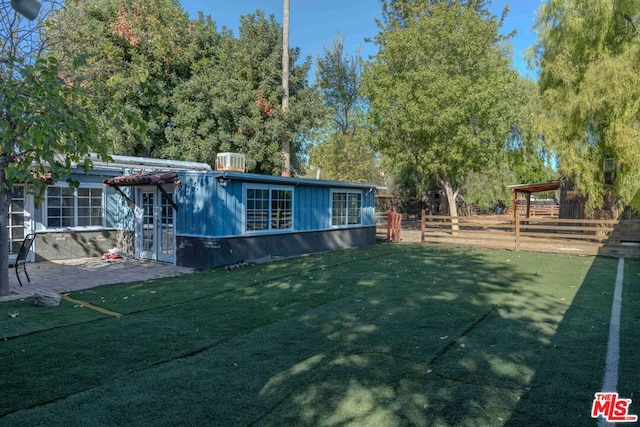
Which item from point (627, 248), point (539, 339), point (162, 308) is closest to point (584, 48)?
point (627, 248)

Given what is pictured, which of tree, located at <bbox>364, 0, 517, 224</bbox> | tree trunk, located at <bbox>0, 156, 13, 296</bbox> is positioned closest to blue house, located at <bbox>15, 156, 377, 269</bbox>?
tree trunk, located at <bbox>0, 156, 13, 296</bbox>

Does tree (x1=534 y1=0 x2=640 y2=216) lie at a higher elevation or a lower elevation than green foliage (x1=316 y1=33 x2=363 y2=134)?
lower

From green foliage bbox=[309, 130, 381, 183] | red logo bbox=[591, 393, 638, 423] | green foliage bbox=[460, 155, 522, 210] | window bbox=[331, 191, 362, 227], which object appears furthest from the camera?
green foliage bbox=[309, 130, 381, 183]

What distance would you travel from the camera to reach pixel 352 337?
5.02 metres

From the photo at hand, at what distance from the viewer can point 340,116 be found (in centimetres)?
3078

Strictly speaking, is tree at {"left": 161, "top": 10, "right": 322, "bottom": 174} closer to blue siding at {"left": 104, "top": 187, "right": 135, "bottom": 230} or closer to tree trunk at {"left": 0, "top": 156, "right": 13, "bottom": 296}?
blue siding at {"left": 104, "top": 187, "right": 135, "bottom": 230}

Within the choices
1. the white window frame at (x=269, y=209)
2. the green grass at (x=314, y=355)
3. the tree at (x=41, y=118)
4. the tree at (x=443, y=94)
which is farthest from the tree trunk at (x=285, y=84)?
the tree at (x=41, y=118)

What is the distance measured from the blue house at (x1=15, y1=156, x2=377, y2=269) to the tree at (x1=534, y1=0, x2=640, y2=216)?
8.26 meters

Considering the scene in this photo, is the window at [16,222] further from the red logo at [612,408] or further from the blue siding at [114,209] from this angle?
the red logo at [612,408]

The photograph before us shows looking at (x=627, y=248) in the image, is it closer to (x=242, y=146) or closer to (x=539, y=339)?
(x=539, y=339)

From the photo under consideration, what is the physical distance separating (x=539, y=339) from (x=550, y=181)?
16384 mm

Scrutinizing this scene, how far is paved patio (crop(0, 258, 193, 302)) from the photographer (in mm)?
7906

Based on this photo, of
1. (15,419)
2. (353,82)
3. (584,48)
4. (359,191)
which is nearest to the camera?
(15,419)

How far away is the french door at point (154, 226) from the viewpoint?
436 inches
